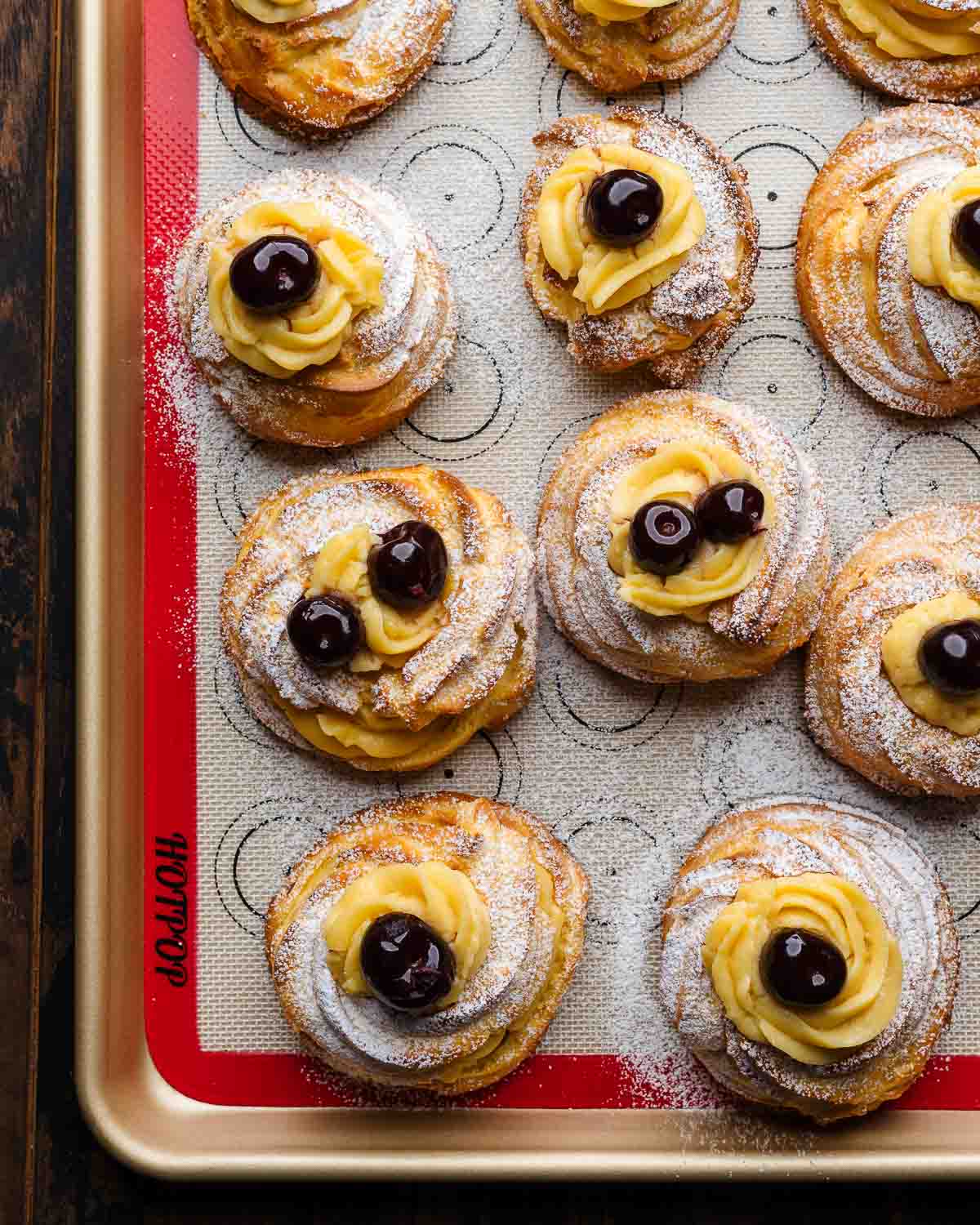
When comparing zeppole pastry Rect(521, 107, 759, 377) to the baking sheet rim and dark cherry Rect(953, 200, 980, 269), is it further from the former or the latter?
the baking sheet rim

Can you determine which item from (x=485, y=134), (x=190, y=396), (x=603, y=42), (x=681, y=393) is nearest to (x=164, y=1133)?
(x=190, y=396)

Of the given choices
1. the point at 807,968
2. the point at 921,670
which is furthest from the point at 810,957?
the point at 921,670

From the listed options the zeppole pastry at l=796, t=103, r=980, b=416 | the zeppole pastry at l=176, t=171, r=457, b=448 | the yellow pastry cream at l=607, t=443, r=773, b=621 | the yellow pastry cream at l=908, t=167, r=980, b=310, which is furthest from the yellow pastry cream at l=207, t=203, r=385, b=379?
the yellow pastry cream at l=908, t=167, r=980, b=310

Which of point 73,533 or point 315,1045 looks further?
point 73,533

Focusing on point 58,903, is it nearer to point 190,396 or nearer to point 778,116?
point 190,396

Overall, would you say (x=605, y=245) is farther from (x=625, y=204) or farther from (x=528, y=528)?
(x=528, y=528)

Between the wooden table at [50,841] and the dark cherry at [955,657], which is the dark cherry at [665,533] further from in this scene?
the wooden table at [50,841]
